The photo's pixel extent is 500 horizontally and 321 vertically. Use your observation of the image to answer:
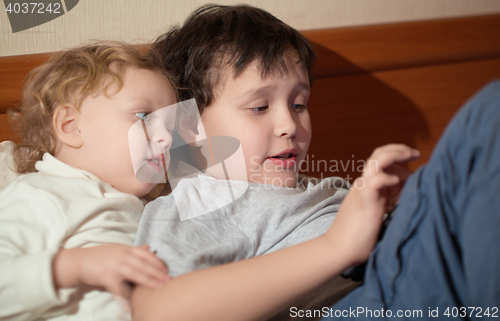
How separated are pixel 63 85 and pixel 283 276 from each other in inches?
19.4

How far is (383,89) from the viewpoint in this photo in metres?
0.99

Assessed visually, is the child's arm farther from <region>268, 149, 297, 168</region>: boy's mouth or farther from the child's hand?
<region>268, 149, 297, 168</region>: boy's mouth

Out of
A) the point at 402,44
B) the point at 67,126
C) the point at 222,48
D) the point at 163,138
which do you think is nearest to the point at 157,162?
the point at 163,138

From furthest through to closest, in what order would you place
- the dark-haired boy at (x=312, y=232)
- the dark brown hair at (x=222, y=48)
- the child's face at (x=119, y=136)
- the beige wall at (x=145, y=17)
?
1. the beige wall at (x=145, y=17)
2. the dark brown hair at (x=222, y=48)
3. the child's face at (x=119, y=136)
4. the dark-haired boy at (x=312, y=232)

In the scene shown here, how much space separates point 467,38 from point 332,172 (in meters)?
0.55

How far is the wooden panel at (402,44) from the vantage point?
96 centimetres

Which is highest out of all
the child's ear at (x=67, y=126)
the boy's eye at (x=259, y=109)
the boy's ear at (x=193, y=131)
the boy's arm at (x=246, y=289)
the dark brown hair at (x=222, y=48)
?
the dark brown hair at (x=222, y=48)

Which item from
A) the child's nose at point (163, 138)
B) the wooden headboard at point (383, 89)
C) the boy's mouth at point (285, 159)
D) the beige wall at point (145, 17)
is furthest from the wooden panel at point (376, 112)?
the child's nose at point (163, 138)

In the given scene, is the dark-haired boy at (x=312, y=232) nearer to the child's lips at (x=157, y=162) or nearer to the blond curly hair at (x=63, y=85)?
the child's lips at (x=157, y=162)

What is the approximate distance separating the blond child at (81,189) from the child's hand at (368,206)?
0.22 meters

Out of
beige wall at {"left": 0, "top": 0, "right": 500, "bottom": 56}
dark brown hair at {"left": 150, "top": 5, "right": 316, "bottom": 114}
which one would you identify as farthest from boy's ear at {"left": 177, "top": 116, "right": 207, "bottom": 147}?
beige wall at {"left": 0, "top": 0, "right": 500, "bottom": 56}

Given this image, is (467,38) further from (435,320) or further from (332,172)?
(435,320)

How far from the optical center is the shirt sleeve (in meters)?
0.41

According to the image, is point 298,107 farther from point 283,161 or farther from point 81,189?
point 81,189
